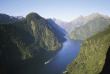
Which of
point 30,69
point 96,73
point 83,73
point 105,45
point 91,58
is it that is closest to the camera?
point 96,73

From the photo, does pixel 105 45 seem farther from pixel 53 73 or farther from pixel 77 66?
pixel 53 73

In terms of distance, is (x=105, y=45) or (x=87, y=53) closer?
(x=105, y=45)

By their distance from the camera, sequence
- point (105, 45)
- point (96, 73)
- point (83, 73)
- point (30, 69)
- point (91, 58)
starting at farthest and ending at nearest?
point (30, 69)
point (91, 58)
point (105, 45)
point (83, 73)
point (96, 73)

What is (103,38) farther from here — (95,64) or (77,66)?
(77,66)

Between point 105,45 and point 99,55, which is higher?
point 105,45

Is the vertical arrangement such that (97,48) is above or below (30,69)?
below

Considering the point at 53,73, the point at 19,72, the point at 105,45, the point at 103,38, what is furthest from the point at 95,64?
the point at 19,72

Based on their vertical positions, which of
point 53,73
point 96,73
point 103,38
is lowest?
point 96,73

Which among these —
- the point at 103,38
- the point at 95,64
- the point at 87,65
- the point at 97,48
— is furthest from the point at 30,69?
the point at 103,38

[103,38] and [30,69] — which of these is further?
[30,69]
